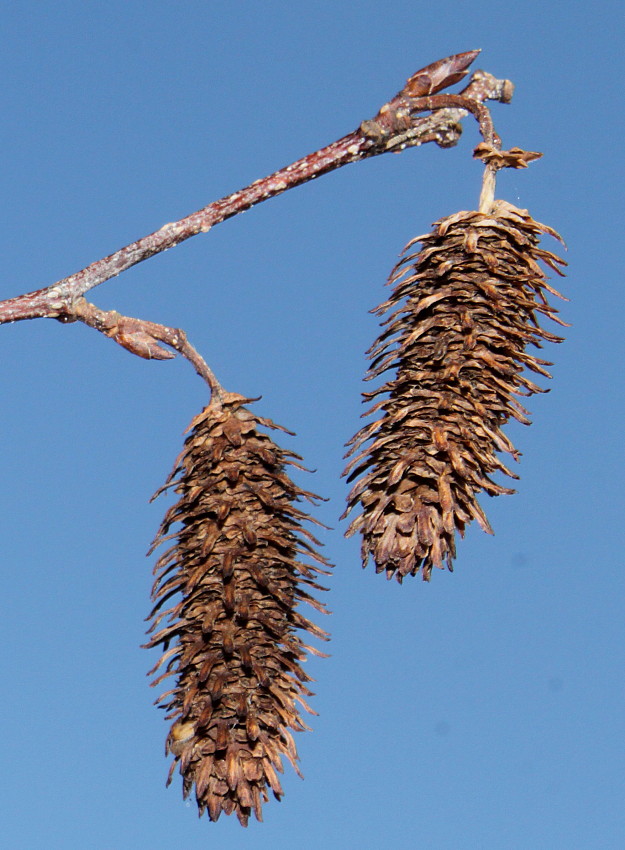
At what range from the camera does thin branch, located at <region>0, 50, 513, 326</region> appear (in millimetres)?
2850

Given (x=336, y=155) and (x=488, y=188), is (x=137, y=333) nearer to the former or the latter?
(x=336, y=155)

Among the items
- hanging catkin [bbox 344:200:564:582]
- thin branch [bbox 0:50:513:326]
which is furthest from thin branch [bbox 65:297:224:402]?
hanging catkin [bbox 344:200:564:582]

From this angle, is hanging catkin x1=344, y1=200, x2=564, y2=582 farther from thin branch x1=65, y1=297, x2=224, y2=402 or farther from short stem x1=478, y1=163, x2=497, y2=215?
thin branch x1=65, y1=297, x2=224, y2=402

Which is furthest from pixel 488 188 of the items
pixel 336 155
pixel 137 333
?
pixel 137 333

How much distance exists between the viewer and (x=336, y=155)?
2854mm

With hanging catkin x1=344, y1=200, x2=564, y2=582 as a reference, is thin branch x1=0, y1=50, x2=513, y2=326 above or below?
above

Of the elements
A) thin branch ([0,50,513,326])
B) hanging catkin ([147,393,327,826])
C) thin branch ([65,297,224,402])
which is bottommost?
hanging catkin ([147,393,327,826])

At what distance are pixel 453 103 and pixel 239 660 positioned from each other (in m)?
1.39

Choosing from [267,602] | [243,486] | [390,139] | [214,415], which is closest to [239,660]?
[267,602]

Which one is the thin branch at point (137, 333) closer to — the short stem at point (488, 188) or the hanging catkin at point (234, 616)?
the hanging catkin at point (234, 616)

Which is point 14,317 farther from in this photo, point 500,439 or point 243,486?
point 500,439

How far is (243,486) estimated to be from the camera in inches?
106

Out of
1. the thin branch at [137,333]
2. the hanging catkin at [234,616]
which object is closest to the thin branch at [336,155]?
the thin branch at [137,333]

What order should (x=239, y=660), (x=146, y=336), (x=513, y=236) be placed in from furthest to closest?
1. (x=146, y=336)
2. (x=513, y=236)
3. (x=239, y=660)
